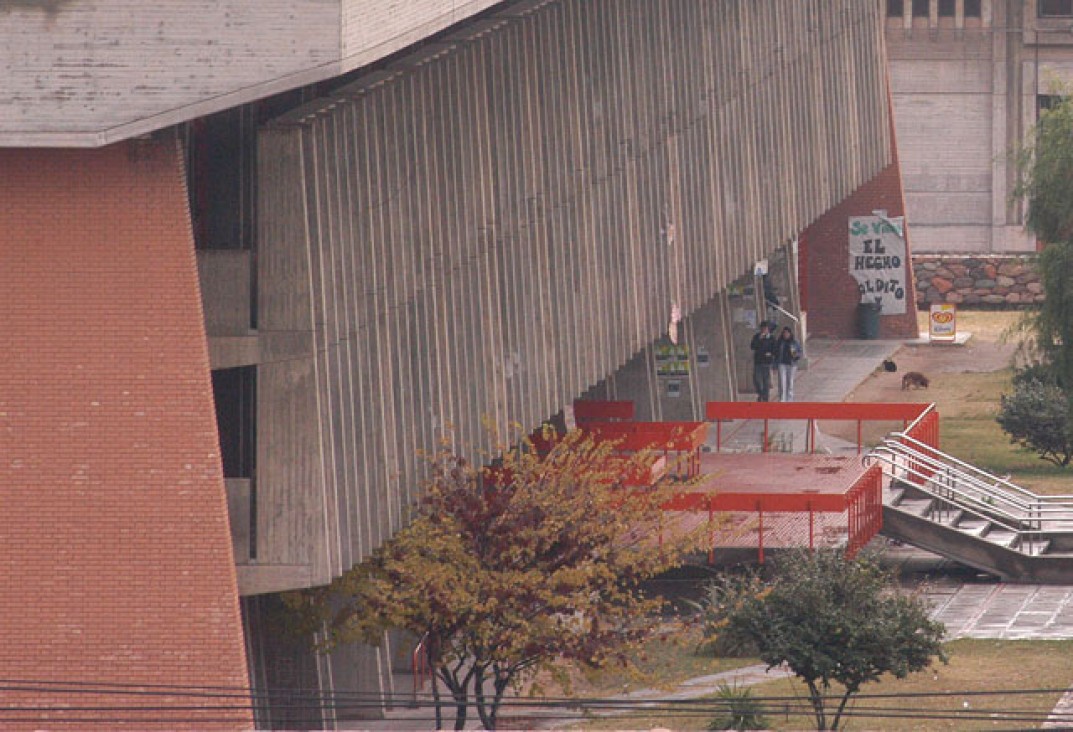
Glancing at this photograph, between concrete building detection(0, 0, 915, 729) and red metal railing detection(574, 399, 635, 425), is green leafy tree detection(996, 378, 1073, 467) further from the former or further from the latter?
concrete building detection(0, 0, 915, 729)

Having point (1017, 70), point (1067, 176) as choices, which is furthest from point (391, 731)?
point (1017, 70)

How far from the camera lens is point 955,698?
92.1ft

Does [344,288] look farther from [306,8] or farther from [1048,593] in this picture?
[1048,593]

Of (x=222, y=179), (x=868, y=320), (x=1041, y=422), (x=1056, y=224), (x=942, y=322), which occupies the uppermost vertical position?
(x=222, y=179)

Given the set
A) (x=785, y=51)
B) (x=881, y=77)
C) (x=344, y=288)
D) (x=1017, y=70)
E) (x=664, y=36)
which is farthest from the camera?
(x=1017, y=70)

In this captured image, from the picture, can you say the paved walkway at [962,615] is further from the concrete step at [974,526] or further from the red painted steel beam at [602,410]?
the red painted steel beam at [602,410]

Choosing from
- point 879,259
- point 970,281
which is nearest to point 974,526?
point 879,259

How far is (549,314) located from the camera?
32.2 m

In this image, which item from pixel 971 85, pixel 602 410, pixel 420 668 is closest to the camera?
pixel 420 668

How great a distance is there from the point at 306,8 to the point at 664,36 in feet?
54.8

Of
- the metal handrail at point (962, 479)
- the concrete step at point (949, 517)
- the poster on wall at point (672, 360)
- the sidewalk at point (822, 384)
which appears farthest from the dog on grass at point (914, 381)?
the concrete step at point (949, 517)

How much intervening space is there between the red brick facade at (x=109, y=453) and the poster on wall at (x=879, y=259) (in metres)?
39.7

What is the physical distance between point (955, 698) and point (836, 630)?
271 cm

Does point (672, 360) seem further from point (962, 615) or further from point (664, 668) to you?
point (664, 668)
